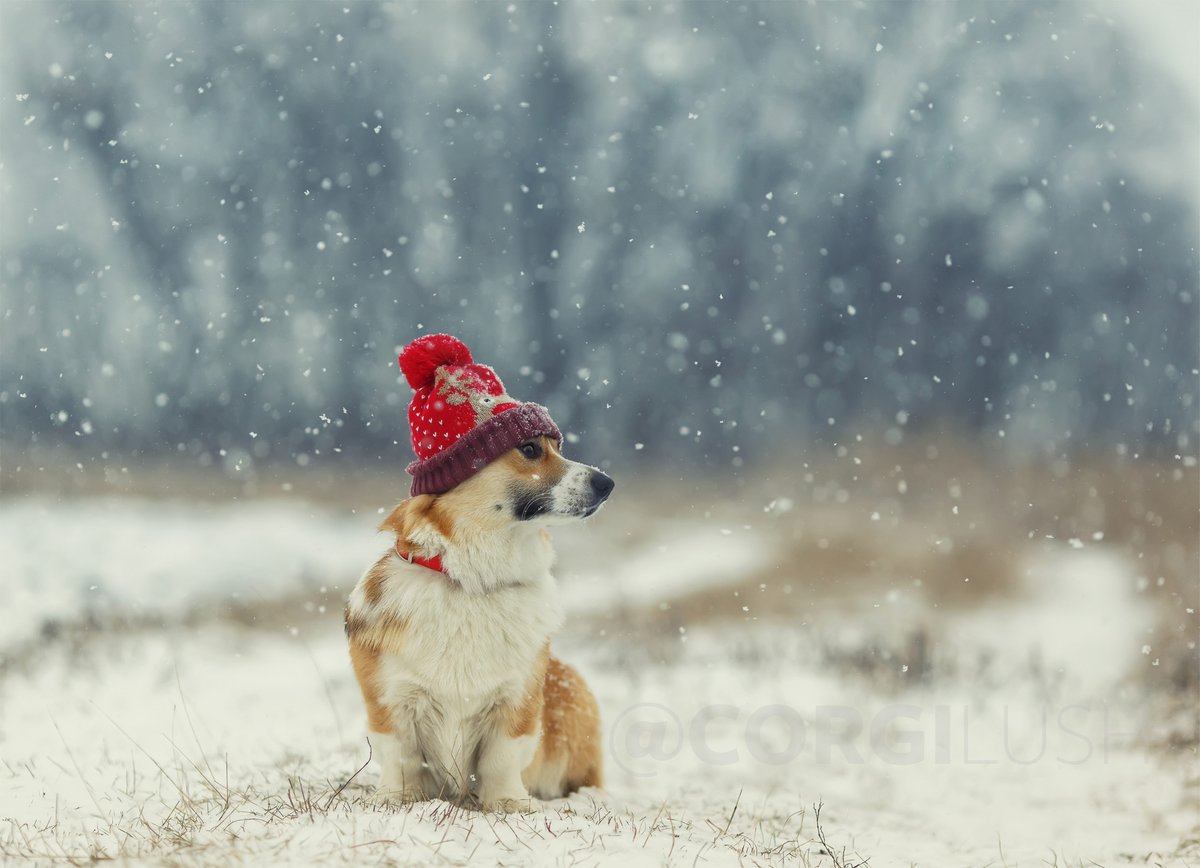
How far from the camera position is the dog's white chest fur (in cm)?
435

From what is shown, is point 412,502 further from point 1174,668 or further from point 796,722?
point 1174,668

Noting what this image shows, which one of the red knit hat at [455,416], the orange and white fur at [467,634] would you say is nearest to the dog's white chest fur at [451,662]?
the orange and white fur at [467,634]

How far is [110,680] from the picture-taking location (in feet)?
26.6

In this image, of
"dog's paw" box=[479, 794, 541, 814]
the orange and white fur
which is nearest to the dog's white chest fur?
the orange and white fur

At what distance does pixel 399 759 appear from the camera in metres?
4.42

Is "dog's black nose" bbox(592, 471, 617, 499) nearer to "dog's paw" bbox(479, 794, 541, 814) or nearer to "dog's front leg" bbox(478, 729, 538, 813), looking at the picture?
"dog's front leg" bbox(478, 729, 538, 813)

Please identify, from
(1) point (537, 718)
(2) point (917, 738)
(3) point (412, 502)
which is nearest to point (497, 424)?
(3) point (412, 502)

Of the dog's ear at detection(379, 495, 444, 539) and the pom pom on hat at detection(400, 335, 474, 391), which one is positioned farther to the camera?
the pom pom on hat at detection(400, 335, 474, 391)

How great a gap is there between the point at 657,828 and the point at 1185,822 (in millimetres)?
4149

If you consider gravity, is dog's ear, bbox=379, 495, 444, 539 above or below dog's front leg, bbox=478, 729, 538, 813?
above

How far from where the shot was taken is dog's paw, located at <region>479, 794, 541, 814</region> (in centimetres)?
442

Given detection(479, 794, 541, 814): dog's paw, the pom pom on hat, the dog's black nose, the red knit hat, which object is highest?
the pom pom on hat

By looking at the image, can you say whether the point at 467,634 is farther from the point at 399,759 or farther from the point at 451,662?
the point at 399,759

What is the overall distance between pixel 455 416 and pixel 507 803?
1890mm
